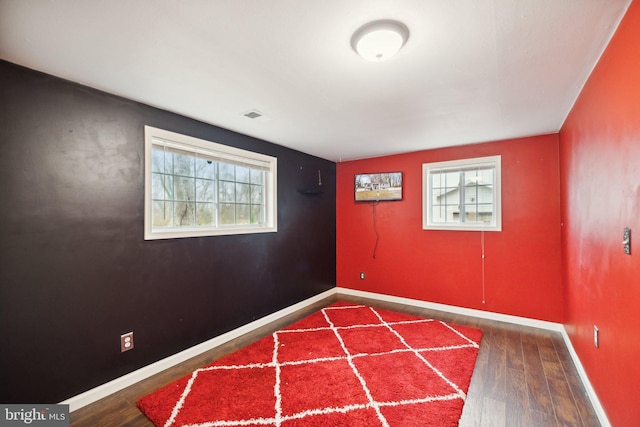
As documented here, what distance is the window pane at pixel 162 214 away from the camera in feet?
8.36

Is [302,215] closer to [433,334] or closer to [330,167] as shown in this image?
[330,167]

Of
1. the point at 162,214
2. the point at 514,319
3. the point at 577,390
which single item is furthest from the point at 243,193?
the point at 514,319

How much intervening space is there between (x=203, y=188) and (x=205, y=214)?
278mm

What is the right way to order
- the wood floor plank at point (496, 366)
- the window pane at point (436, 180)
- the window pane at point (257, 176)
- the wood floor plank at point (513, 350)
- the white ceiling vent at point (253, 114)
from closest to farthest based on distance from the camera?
the wood floor plank at point (496, 366), the wood floor plank at point (513, 350), the white ceiling vent at point (253, 114), the window pane at point (257, 176), the window pane at point (436, 180)

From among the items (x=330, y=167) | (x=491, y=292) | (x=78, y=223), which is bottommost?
(x=491, y=292)

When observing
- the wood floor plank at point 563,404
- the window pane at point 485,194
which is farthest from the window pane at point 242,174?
the wood floor plank at point 563,404

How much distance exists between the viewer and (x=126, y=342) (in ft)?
7.34

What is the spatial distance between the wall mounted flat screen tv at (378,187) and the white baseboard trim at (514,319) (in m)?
1.58

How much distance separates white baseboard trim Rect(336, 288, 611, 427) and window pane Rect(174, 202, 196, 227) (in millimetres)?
2953

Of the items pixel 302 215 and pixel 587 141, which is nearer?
pixel 587 141

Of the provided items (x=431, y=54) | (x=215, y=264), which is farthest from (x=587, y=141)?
(x=215, y=264)

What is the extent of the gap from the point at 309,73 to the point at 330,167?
9.60ft

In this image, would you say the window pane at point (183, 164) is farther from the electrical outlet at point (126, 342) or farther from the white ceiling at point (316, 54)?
the electrical outlet at point (126, 342)

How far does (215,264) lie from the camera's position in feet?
9.68
